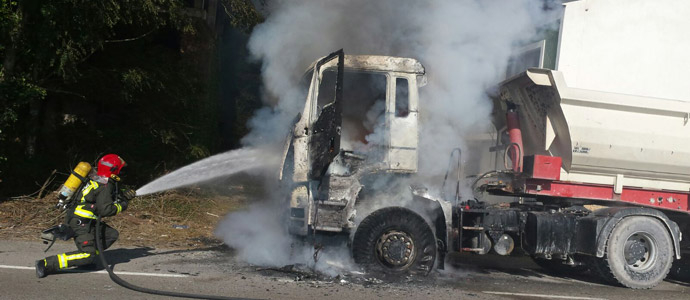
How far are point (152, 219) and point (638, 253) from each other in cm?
772

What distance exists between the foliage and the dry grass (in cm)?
102

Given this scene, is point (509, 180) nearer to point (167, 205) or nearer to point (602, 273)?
point (602, 273)

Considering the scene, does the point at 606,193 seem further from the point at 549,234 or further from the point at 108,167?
the point at 108,167

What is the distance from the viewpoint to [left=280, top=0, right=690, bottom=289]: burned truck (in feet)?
22.1

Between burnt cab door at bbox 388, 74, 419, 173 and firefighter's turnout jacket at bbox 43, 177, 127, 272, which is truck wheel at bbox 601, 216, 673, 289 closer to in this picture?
burnt cab door at bbox 388, 74, 419, 173

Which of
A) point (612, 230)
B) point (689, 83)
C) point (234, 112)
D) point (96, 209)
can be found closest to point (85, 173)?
point (96, 209)

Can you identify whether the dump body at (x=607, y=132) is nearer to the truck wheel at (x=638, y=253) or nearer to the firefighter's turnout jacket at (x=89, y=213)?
the truck wheel at (x=638, y=253)

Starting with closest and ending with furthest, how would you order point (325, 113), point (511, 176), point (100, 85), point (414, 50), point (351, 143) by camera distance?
1. point (325, 113)
2. point (351, 143)
3. point (414, 50)
4. point (511, 176)
5. point (100, 85)

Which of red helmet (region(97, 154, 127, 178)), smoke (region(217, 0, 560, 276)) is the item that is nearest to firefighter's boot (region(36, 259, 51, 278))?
red helmet (region(97, 154, 127, 178))

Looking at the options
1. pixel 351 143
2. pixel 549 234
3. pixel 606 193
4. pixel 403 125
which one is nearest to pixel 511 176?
pixel 549 234

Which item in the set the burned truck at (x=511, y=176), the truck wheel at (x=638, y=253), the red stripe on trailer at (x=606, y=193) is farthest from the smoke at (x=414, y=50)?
the truck wheel at (x=638, y=253)

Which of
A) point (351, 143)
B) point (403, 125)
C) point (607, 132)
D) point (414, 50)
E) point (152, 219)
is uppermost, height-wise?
point (414, 50)

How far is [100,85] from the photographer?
11883 mm

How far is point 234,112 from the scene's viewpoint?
56.7ft
